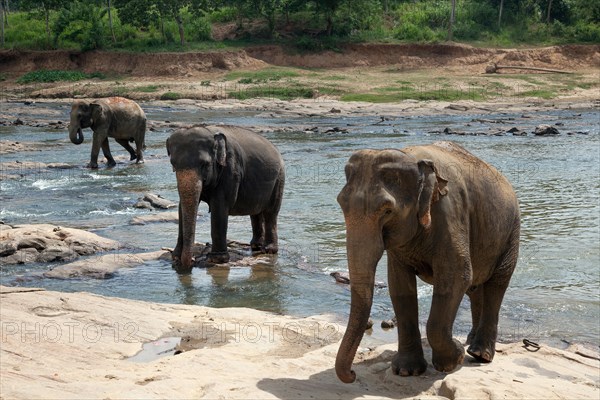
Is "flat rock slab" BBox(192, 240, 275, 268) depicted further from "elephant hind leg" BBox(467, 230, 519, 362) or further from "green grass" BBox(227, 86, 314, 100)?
"green grass" BBox(227, 86, 314, 100)

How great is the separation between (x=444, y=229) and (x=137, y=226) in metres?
9.22

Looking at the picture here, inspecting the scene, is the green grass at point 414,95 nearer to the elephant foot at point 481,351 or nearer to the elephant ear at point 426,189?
the elephant foot at point 481,351

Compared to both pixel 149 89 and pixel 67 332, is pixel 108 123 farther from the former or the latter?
pixel 149 89

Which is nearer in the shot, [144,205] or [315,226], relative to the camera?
[315,226]

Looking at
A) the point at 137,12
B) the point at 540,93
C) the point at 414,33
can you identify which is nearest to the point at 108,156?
the point at 540,93

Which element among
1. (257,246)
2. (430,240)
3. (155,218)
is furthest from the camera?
(155,218)

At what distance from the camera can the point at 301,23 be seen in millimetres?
59625

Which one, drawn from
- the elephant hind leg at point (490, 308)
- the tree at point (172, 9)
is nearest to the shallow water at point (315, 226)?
the elephant hind leg at point (490, 308)

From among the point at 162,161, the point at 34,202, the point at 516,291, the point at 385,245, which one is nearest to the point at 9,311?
the point at 385,245

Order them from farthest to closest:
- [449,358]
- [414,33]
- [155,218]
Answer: [414,33] → [155,218] → [449,358]

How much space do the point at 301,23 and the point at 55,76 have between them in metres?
16.2

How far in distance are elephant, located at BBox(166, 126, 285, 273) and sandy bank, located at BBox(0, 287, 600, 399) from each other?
2226 millimetres

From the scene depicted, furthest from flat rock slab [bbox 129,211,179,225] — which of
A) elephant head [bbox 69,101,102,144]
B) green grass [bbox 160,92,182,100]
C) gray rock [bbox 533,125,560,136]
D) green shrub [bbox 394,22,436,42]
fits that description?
green shrub [bbox 394,22,436,42]

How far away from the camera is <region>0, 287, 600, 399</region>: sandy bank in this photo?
598cm
